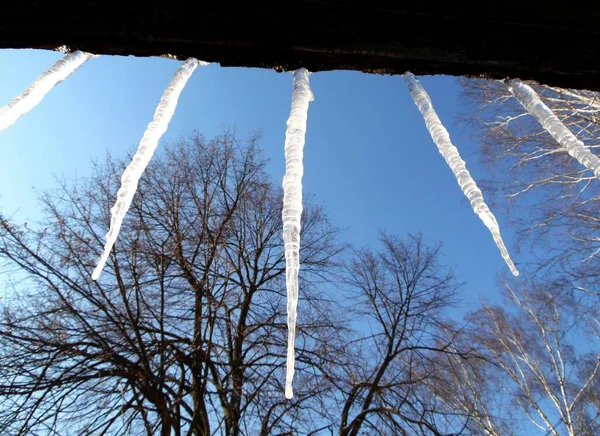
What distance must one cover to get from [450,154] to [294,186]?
0.71 m

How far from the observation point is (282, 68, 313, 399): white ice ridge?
128 centimetres

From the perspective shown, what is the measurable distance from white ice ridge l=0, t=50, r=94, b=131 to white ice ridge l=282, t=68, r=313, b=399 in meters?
0.80

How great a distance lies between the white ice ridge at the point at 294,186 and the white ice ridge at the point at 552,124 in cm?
84

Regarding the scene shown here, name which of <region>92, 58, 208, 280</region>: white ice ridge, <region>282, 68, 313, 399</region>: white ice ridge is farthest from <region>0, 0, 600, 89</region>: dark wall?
<region>92, 58, 208, 280</region>: white ice ridge

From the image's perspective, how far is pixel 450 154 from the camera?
5.47 feet

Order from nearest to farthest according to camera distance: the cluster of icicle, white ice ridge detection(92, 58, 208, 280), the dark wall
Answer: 1. the dark wall
2. the cluster of icicle
3. white ice ridge detection(92, 58, 208, 280)

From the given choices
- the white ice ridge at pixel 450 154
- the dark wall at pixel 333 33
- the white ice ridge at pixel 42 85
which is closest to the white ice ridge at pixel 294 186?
the dark wall at pixel 333 33

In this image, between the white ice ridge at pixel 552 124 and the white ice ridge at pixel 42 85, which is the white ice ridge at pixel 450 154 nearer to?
the white ice ridge at pixel 552 124

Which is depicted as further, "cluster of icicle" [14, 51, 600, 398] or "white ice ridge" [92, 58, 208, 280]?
"white ice ridge" [92, 58, 208, 280]

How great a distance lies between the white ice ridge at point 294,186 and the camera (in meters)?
1.28

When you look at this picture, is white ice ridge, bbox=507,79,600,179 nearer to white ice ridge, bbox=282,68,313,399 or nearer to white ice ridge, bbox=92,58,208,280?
white ice ridge, bbox=282,68,313,399

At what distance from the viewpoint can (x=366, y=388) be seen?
6660mm

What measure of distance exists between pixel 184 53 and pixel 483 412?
11552mm

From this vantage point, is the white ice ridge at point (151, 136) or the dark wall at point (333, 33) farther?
the white ice ridge at point (151, 136)
